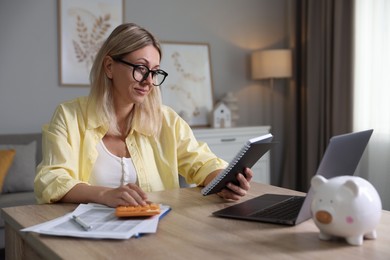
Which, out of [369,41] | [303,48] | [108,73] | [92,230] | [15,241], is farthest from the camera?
[303,48]

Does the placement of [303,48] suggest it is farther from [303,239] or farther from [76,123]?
[303,239]

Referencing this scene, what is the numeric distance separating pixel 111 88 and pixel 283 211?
912mm

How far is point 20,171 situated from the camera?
317cm

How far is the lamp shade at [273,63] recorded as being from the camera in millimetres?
4312

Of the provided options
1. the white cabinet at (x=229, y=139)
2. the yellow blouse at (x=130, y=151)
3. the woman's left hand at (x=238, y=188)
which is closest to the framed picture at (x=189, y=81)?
the white cabinet at (x=229, y=139)

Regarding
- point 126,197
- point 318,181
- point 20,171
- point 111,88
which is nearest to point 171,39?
point 20,171

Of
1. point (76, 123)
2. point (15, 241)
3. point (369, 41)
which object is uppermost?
point (369, 41)

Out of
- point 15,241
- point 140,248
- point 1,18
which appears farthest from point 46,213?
point 1,18

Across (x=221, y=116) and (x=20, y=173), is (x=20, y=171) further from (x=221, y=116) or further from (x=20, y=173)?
(x=221, y=116)

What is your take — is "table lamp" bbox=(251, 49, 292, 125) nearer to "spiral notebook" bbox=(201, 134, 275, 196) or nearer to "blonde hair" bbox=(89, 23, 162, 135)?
"blonde hair" bbox=(89, 23, 162, 135)

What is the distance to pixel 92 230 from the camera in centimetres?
108

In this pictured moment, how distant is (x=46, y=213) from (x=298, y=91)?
3.77 m

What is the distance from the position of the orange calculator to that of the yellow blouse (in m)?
0.34

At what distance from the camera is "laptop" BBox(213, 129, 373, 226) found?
109cm
